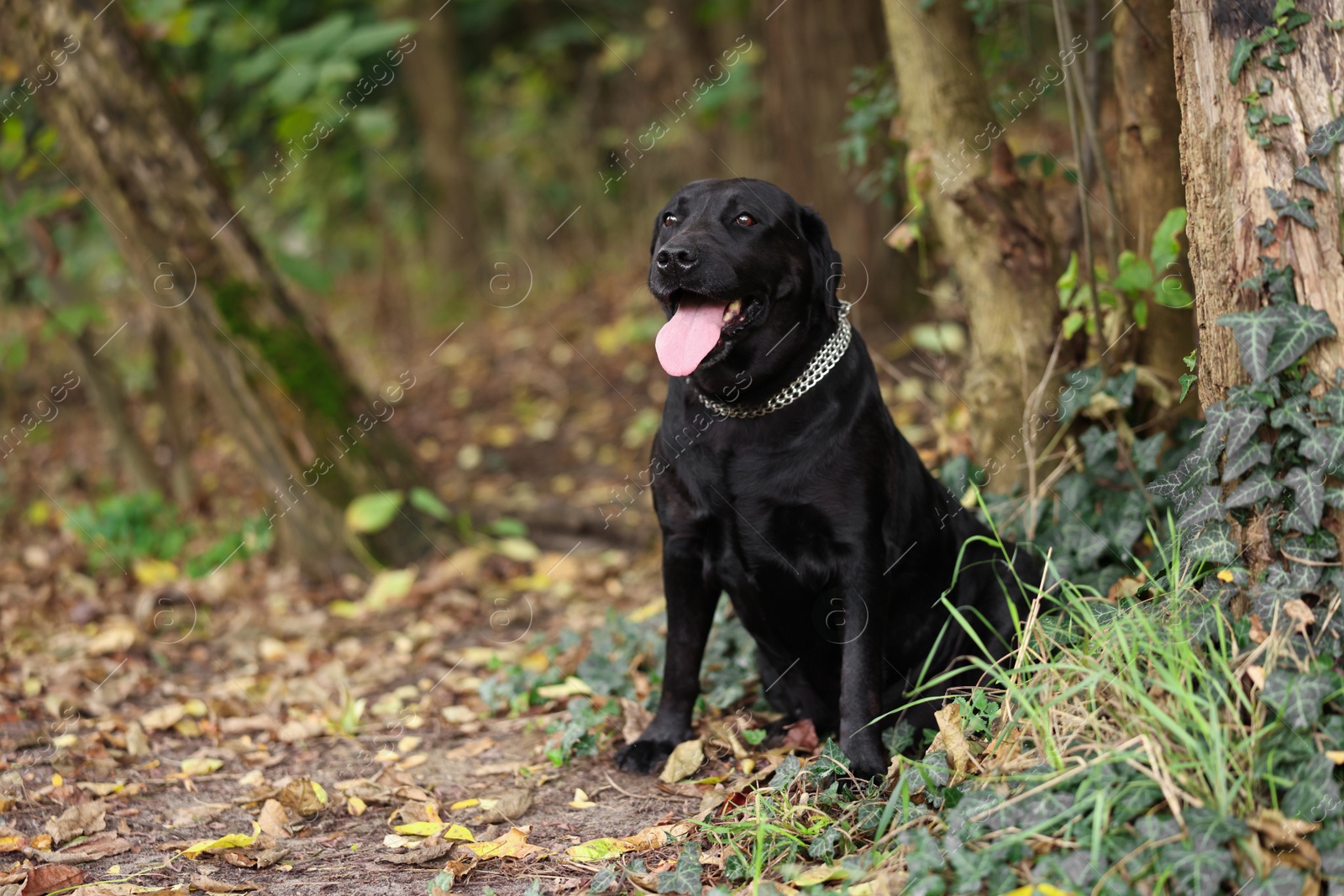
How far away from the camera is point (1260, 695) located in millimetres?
2158

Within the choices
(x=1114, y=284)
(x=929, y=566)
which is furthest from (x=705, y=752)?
(x=1114, y=284)

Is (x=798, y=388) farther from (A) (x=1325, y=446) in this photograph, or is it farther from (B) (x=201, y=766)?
(B) (x=201, y=766)

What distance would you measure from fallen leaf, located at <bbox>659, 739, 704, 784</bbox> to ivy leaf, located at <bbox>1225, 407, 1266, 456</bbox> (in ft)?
5.27

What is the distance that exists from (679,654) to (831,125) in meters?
3.83

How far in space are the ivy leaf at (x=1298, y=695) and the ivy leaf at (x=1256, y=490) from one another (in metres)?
0.37

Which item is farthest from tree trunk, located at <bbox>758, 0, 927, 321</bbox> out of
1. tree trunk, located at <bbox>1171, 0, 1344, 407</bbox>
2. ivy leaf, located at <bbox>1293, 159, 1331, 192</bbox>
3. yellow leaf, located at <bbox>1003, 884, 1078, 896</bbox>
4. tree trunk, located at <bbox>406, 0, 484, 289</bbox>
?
tree trunk, located at <bbox>406, 0, 484, 289</bbox>

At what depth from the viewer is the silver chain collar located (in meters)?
2.93

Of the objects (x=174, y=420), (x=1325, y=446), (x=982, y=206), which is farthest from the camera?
(x=174, y=420)

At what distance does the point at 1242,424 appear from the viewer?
2.31m

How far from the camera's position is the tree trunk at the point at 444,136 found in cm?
1002

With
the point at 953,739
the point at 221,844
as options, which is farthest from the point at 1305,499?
the point at 221,844

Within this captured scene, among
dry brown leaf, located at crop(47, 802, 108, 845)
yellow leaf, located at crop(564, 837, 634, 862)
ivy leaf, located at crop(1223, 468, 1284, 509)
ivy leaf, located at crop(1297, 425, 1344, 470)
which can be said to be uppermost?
dry brown leaf, located at crop(47, 802, 108, 845)

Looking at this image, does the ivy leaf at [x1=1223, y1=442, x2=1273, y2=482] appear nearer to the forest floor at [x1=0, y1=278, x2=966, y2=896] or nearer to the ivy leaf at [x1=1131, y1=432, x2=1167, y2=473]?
the ivy leaf at [x1=1131, y1=432, x2=1167, y2=473]

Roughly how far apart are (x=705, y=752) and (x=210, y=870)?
1361 millimetres
